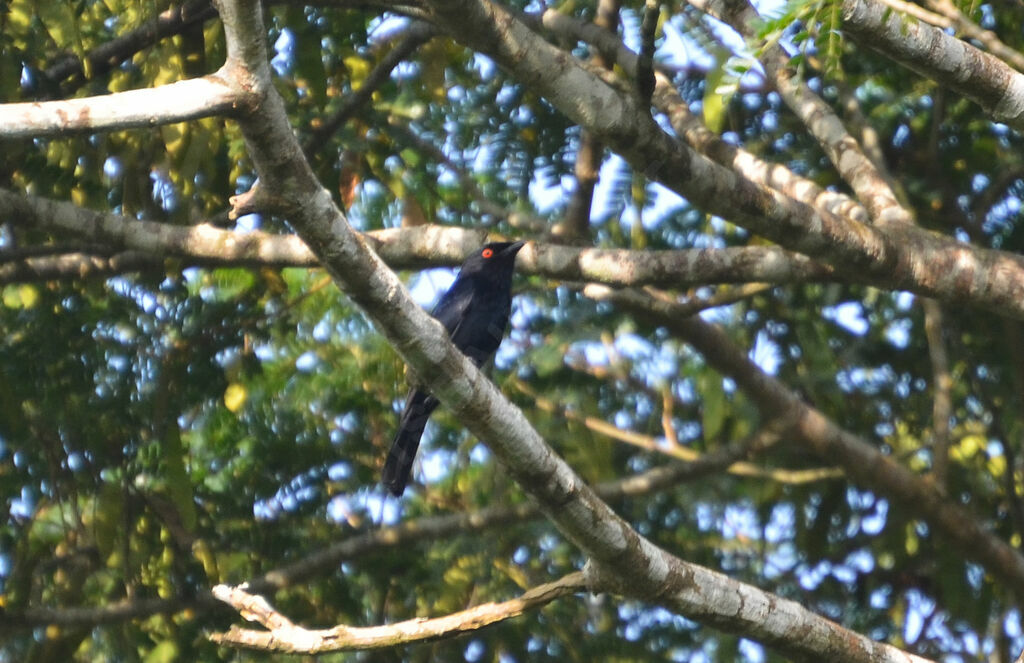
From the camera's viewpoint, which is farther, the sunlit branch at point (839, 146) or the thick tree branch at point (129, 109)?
the sunlit branch at point (839, 146)

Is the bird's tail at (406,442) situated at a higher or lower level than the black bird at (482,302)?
lower

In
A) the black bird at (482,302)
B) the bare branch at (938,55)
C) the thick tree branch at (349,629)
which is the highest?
the black bird at (482,302)

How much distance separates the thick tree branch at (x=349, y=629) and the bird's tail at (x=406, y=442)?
1.08m

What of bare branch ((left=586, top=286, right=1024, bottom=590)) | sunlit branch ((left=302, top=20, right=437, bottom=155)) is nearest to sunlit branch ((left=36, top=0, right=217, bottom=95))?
sunlit branch ((left=302, top=20, right=437, bottom=155))

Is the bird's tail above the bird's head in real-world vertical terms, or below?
below

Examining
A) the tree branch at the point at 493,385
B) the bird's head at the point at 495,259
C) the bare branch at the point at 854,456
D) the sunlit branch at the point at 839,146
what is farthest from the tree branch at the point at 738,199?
the bare branch at the point at 854,456

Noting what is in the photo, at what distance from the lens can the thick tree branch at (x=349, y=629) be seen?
10.3 ft

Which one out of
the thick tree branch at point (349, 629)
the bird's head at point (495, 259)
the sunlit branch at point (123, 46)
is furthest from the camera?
the sunlit branch at point (123, 46)

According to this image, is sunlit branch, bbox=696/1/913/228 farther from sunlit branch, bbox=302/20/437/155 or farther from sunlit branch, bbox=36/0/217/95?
sunlit branch, bbox=36/0/217/95

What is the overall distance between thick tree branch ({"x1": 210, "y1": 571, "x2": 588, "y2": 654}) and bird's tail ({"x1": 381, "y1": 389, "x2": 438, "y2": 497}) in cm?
108

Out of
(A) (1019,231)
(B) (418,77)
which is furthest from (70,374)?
(A) (1019,231)

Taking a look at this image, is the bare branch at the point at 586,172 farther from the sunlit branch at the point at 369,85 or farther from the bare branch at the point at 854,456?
the sunlit branch at the point at 369,85

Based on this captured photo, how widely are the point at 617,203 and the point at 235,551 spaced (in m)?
2.32

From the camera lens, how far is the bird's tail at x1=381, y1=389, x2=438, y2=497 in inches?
174
